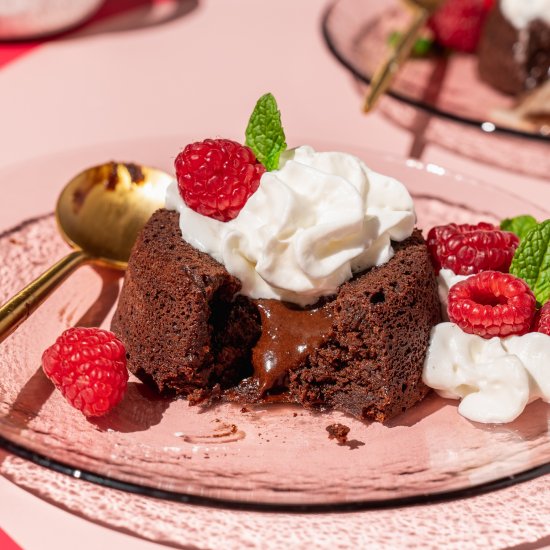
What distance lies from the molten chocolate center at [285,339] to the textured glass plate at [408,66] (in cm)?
133

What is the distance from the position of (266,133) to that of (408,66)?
5.59ft

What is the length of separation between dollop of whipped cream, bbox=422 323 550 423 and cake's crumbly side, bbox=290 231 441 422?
40mm

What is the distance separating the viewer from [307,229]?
200 centimetres

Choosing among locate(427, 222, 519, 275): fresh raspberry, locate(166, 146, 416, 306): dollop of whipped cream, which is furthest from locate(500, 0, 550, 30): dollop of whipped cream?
locate(166, 146, 416, 306): dollop of whipped cream

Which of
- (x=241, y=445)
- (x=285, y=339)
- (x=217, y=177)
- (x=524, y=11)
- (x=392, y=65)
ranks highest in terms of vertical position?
(x=524, y=11)

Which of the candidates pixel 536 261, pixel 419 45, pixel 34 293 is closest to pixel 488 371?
pixel 536 261

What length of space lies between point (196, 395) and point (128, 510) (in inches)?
13.2

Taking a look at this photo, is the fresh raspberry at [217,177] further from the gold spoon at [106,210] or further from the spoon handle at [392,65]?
the spoon handle at [392,65]

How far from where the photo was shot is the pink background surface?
175 cm

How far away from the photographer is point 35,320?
A: 2176 mm

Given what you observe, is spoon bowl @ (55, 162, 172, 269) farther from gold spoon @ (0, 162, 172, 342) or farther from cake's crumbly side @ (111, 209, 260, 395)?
cake's crumbly side @ (111, 209, 260, 395)

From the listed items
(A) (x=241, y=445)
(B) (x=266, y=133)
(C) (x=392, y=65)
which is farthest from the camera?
(C) (x=392, y=65)

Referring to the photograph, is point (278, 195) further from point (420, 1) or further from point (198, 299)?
point (420, 1)

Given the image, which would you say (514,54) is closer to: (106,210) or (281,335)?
(106,210)
